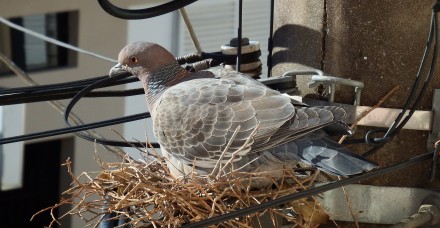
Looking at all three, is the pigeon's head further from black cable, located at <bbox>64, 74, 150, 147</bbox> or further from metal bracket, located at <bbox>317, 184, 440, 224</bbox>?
metal bracket, located at <bbox>317, 184, 440, 224</bbox>

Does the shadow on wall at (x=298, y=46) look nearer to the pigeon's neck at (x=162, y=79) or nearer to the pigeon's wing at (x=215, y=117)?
the pigeon's wing at (x=215, y=117)

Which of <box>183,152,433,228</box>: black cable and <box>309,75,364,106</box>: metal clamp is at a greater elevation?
<box>309,75,364,106</box>: metal clamp

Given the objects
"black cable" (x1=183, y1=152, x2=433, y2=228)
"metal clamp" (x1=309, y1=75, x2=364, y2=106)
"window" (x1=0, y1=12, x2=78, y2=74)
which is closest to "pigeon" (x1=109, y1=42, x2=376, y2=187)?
"metal clamp" (x1=309, y1=75, x2=364, y2=106)

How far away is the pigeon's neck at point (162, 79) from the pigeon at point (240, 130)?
94mm

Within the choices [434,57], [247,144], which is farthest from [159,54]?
[434,57]

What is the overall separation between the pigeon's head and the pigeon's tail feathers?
620 mm

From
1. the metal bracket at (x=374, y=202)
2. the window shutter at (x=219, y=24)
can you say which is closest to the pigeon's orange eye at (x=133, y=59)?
the metal bracket at (x=374, y=202)

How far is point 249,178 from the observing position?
11.7 feet

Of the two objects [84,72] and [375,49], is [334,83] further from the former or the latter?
[84,72]

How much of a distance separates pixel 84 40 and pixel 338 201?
6.01 metres

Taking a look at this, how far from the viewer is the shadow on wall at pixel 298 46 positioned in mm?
4016

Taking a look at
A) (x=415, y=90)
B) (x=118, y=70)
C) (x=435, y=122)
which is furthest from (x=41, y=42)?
(x=415, y=90)

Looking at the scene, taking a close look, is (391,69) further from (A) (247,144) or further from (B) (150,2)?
(B) (150,2)

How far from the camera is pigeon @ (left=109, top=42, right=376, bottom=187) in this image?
12.1 feet
